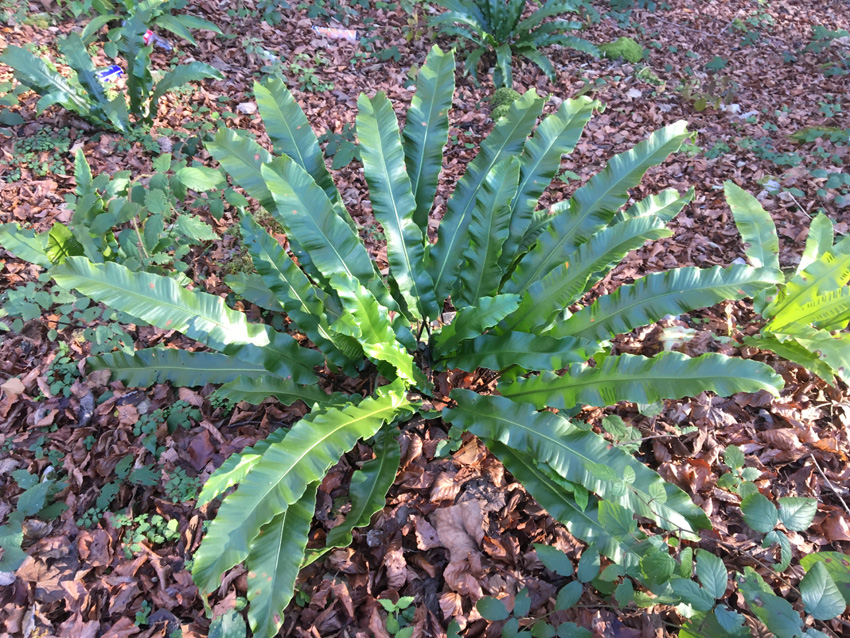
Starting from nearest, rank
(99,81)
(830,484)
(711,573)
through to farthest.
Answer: (711,573) < (830,484) < (99,81)

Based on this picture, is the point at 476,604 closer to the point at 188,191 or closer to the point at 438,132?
the point at 438,132

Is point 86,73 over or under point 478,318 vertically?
under

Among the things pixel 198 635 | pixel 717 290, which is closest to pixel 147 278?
pixel 198 635

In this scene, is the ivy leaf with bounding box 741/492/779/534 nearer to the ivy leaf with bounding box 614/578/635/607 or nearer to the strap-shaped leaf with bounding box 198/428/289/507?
the ivy leaf with bounding box 614/578/635/607

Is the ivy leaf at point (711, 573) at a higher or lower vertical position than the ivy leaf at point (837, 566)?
lower

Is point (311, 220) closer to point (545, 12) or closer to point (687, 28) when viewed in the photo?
point (545, 12)

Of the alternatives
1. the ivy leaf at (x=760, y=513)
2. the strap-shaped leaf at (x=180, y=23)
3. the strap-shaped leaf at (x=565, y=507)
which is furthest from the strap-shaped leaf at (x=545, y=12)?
the ivy leaf at (x=760, y=513)

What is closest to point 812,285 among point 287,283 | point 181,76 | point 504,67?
point 287,283

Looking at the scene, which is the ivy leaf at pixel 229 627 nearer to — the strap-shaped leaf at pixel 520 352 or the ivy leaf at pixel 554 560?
the ivy leaf at pixel 554 560

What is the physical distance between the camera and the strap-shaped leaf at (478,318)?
6.97 feet

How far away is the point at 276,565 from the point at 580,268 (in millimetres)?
1748

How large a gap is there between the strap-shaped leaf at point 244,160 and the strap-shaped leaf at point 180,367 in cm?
80

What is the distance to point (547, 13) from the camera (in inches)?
203

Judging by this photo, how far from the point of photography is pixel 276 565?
1.85m
